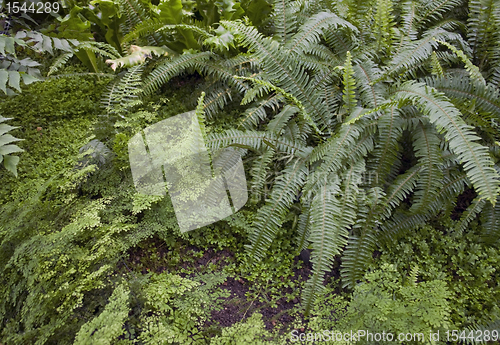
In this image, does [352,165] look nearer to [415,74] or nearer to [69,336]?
[415,74]

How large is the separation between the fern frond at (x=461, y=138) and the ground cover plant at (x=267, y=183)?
0.01m

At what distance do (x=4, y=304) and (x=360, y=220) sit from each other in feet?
7.82

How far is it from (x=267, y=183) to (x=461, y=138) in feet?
4.60

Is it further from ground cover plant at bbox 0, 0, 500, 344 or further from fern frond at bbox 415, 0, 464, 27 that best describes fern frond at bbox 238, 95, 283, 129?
fern frond at bbox 415, 0, 464, 27

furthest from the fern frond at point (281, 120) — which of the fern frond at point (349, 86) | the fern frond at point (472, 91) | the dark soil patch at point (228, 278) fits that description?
the fern frond at point (472, 91)

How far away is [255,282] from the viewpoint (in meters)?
2.18

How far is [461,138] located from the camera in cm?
192

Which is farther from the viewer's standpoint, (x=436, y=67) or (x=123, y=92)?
(x=123, y=92)

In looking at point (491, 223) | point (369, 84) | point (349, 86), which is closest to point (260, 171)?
point (349, 86)

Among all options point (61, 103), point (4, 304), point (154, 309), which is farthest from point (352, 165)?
point (61, 103)

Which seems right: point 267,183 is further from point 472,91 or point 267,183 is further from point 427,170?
point 472,91

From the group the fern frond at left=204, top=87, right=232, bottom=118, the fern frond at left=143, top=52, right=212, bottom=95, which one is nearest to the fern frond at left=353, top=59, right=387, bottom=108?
the fern frond at left=204, top=87, right=232, bottom=118

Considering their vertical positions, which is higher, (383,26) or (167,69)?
(383,26)

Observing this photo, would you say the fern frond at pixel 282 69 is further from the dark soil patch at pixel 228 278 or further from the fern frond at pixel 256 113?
the dark soil patch at pixel 228 278
